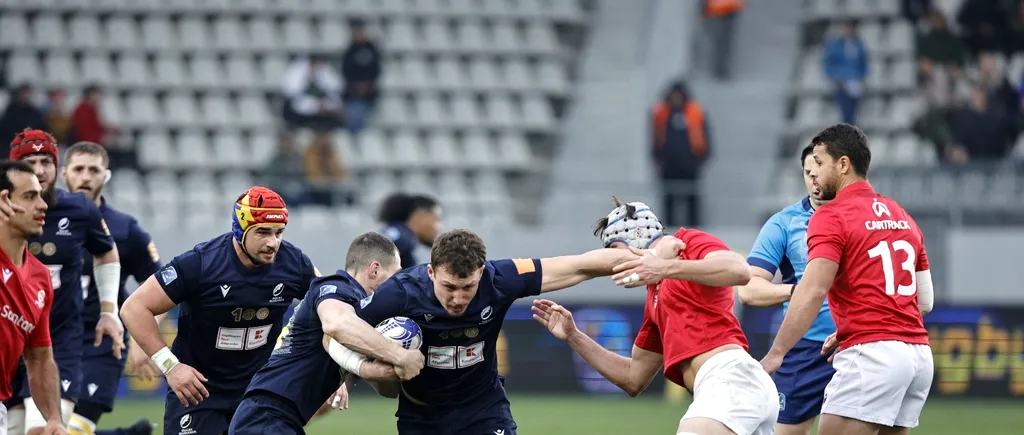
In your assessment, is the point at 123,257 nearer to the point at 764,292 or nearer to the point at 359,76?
the point at 764,292

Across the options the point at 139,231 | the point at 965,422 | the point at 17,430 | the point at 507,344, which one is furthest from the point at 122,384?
the point at 965,422

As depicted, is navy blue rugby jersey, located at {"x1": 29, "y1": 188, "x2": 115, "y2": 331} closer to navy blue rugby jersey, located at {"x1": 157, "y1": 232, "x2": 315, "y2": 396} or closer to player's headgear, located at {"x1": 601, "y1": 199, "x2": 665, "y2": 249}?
navy blue rugby jersey, located at {"x1": 157, "y1": 232, "x2": 315, "y2": 396}

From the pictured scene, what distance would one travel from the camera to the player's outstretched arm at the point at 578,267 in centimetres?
748

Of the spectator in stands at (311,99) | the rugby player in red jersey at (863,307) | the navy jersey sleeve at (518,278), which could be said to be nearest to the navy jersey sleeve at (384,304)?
the navy jersey sleeve at (518,278)

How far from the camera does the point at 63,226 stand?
9.34 meters

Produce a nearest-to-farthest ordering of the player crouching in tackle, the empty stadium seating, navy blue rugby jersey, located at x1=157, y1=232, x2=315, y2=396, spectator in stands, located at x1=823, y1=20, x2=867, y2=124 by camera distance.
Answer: the player crouching in tackle
navy blue rugby jersey, located at x1=157, y1=232, x2=315, y2=396
the empty stadium seating
spectator in stands, located at x1=823, y1=20, x2=867, y2=124

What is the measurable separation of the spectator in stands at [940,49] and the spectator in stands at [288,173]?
374 inches

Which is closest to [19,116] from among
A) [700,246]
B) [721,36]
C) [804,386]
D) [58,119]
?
[58,119]

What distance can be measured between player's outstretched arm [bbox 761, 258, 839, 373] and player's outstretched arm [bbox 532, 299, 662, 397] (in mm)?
740

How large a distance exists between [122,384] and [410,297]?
10011 mm

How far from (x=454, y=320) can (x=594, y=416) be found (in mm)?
8016

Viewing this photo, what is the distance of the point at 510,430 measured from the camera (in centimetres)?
788

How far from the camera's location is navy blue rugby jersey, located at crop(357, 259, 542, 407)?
24.7ft

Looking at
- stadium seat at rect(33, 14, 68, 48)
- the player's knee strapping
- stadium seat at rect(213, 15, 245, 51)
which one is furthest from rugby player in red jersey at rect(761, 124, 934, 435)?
stadium seat at rect(33, 14, 68, 48)
